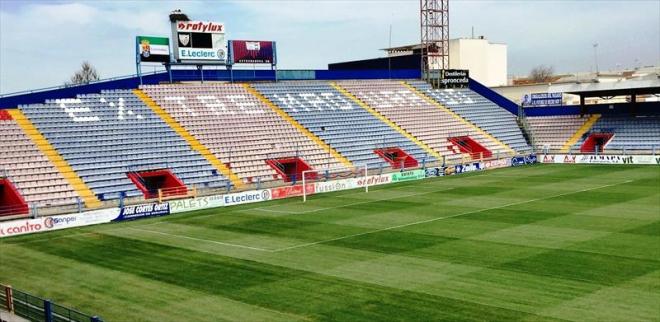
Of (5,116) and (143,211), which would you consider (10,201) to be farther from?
(5,116)

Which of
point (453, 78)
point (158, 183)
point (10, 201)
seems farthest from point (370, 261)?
point (453, 78)

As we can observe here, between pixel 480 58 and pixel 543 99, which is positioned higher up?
pixel 480 58

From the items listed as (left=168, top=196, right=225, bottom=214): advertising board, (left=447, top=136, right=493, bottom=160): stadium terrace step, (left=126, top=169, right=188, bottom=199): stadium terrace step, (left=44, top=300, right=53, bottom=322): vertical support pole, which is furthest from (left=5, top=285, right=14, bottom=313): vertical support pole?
(left=447, top=136, right=493, bottom=160): stadium terrace step

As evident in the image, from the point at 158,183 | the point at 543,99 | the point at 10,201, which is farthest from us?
the point at 543,99

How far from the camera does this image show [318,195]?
4453cm

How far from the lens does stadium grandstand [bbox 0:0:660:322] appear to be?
65.6ft

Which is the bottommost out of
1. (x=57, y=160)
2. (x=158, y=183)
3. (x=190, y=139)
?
(x=158, y=183)

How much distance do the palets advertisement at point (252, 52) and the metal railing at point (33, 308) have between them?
42.2 metres

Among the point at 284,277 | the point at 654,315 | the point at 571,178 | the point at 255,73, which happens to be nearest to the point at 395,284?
the point at 284,277

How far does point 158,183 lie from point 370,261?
78.1 feet

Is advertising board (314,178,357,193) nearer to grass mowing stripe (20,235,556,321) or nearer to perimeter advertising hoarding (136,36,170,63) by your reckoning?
grass mowing stripe (20,235,556,321)

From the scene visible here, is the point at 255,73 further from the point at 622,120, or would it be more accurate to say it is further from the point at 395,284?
the point at 395,284

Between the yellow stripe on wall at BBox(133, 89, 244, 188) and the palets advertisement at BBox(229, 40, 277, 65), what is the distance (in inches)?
377

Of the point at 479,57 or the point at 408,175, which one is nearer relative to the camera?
the point at 408,175
